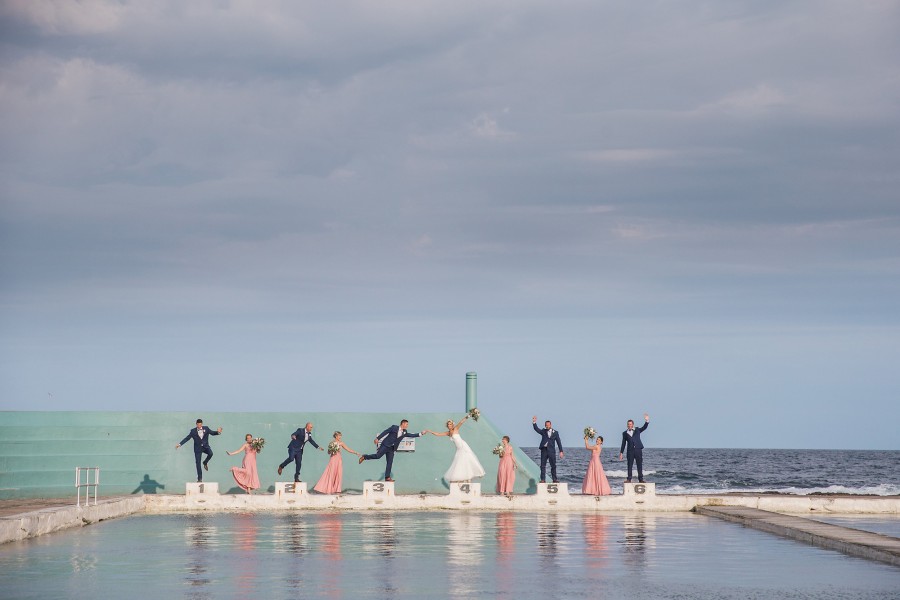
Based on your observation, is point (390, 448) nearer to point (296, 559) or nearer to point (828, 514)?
point (828, 514)

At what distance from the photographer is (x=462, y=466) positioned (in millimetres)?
31438

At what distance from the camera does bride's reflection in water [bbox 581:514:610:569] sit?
1709 cm

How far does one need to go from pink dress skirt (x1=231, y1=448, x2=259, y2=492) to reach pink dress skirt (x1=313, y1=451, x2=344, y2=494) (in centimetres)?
167

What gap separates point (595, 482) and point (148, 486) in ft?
40.9

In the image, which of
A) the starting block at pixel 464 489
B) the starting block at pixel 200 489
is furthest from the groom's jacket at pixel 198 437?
the starting block at pixel 464 489

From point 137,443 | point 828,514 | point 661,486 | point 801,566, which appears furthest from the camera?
point 661,486

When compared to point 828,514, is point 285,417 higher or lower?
higher

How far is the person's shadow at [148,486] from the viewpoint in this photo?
3262 centimetres

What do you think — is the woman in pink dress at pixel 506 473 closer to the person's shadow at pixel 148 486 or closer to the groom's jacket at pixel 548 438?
the groom's jacket at pixel 548 438

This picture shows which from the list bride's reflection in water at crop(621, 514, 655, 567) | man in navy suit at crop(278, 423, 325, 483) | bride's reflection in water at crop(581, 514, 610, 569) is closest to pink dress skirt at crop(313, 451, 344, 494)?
man in navy suit at crop(278, 423, 325, 483)

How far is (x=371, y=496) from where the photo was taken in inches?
1191

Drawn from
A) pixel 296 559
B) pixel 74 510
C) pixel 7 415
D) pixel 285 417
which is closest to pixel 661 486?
pixel 285 417

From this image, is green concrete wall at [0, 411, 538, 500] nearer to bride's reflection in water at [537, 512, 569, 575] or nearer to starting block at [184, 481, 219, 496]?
starting block at [184, 481, 219, 496]

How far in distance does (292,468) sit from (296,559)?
685 inches
